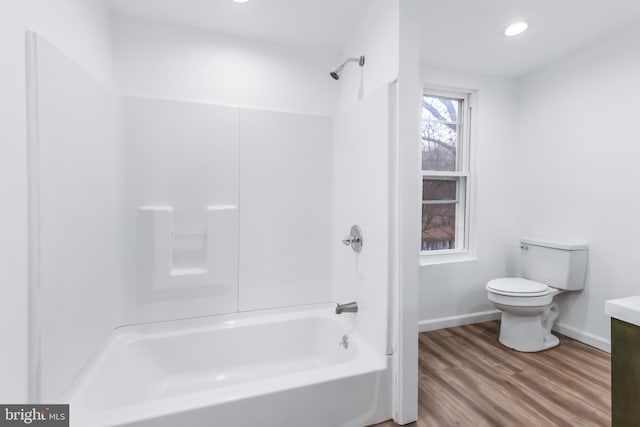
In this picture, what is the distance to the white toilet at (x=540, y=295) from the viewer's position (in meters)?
2.34

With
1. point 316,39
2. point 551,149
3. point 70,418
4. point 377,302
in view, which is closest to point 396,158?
point 377,302

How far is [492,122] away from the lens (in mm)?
2855

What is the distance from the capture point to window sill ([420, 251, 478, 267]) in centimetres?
275

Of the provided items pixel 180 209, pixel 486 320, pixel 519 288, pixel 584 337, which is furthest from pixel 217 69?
pixel 584 337

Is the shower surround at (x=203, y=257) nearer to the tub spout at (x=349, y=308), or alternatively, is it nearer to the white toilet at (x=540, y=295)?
the tub spout at (x=349, y=308)

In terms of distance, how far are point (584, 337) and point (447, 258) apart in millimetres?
1142

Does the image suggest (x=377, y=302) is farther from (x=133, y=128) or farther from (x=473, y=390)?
(x=133, y=128)

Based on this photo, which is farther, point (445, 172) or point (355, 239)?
point (445, 172)

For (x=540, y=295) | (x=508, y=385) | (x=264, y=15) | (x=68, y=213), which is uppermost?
(x=264, y=15)

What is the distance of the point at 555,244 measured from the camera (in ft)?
8.14

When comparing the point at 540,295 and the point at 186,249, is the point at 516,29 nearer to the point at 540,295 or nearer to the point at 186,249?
the point at 540,295

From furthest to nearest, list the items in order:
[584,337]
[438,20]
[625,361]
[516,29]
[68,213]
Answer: [584,337], [516,29], [438,20], [68,213], [625,361]

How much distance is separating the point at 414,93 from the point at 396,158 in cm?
33

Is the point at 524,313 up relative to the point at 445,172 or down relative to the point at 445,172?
down
